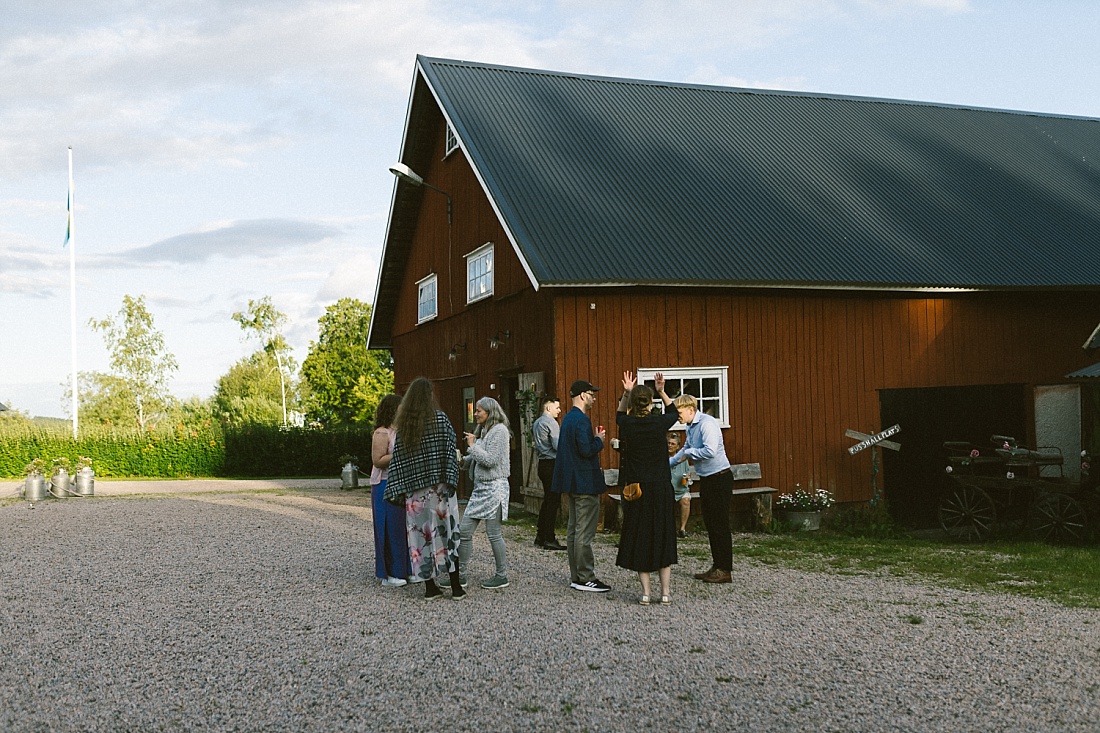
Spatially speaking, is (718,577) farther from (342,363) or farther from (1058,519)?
(342,363)

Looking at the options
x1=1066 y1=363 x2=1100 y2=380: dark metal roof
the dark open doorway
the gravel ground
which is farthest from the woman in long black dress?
the dark open doorway

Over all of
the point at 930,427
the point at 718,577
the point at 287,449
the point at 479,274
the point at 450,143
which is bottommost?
the point at 718,577

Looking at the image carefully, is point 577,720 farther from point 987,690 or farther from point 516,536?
point 516,536

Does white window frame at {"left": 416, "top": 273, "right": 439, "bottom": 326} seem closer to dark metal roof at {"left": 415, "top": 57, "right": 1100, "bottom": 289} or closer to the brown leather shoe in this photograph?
dark metal roof at {"left": 415, "top": 57, "right": 1100, "bottom": 289}

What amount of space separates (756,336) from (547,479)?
465cm

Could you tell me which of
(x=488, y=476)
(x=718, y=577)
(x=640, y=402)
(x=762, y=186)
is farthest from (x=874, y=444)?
(x=488, y=476)

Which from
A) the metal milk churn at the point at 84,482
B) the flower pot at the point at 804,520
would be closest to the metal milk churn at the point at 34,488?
the metal milk churn at the point at 84,482

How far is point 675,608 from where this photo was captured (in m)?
7.89

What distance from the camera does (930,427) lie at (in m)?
15.8

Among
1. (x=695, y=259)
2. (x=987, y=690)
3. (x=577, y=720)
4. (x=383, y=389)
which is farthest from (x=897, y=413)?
(x=383, y=389)

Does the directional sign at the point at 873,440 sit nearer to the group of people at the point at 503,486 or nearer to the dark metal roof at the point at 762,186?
the dark metal roof at the point at 762,186

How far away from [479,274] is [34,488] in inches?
419

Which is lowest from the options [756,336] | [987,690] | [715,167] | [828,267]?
[987,690]

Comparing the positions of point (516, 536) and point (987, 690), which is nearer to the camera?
point (987, 690)
